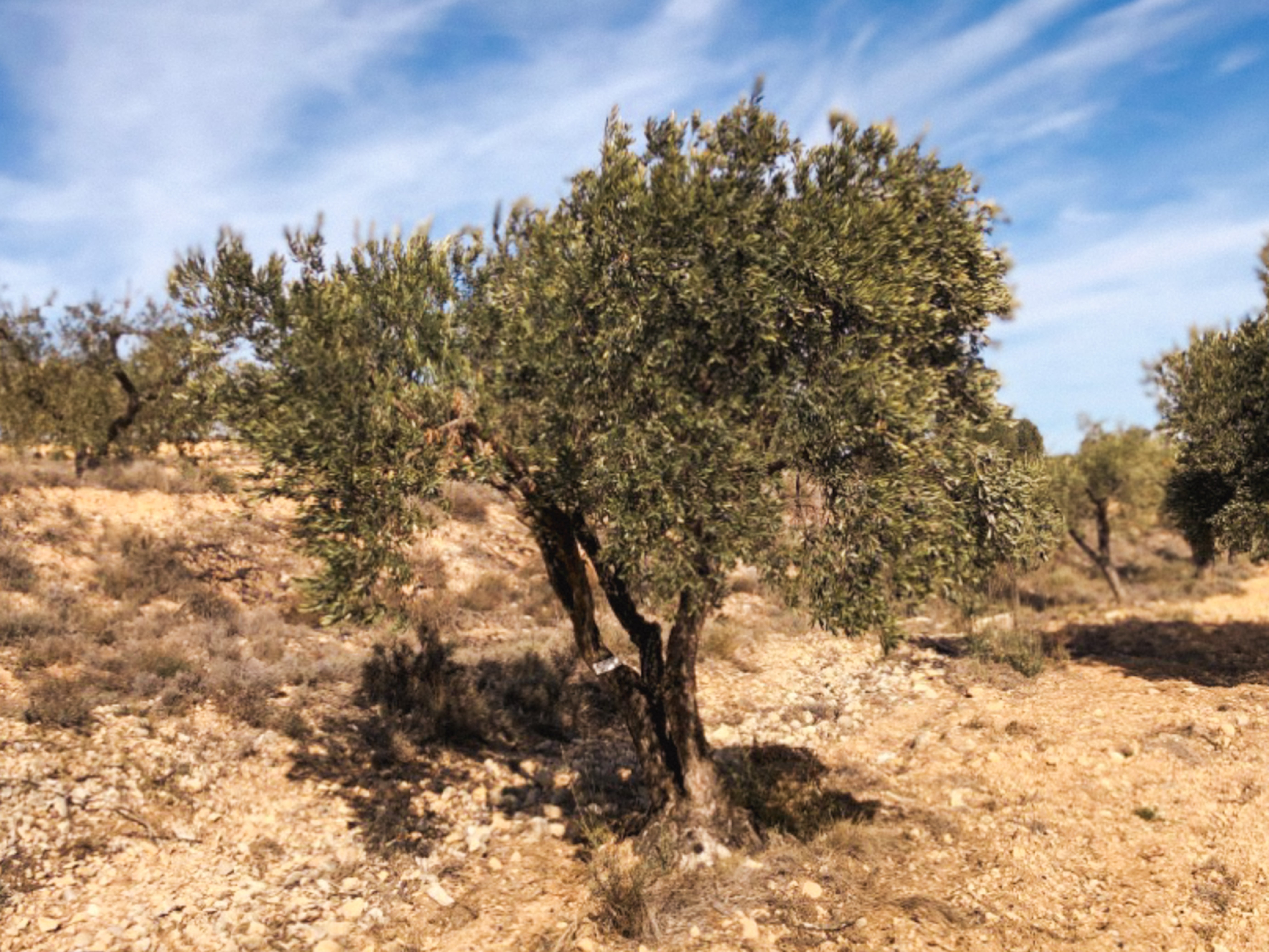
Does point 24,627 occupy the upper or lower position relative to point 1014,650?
upper

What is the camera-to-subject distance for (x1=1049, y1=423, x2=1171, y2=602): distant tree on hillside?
34.4m

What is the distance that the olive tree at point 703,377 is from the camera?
9.31 metres

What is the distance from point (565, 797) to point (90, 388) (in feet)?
86.2

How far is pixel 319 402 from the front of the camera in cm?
917

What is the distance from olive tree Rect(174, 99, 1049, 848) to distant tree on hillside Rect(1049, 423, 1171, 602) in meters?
26.3

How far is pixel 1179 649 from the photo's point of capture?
73.6 feet

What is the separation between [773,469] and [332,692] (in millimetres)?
11200

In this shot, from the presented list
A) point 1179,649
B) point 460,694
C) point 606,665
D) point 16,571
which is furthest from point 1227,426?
point 16,571

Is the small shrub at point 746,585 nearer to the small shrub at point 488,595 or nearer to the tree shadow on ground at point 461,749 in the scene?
the small shrub at point 488,595

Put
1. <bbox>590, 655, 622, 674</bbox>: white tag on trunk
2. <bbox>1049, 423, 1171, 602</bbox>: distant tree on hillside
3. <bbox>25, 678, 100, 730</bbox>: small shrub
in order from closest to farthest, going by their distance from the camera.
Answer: <bbox>590, 655, 622, 674</bbox>: white tag on trunk < <bbox>25, 678, 100, 730</bbox>: small shrub < <bbox>1049, 423, 1171, 602</bbox>: distant tree on hillside

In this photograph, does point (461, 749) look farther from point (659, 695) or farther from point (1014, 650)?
point (1014, 650)

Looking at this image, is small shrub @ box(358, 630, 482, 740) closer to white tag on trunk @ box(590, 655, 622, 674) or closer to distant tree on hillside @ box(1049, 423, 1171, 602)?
white tag on trunk @ box(590, 655, 622, 674)

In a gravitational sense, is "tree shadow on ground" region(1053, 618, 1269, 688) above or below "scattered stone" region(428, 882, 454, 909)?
above

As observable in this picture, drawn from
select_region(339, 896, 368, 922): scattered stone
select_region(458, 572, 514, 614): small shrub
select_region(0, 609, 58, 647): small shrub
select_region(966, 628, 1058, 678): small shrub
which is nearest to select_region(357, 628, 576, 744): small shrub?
select_region(458, 572, 514, 614): small shrub
